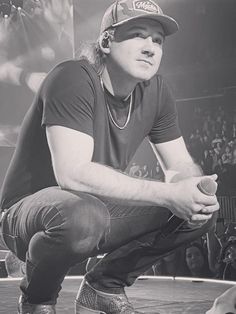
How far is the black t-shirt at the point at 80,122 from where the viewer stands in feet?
4.99

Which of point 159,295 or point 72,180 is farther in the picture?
point 159,295

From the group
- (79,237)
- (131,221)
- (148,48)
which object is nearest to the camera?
(79,237)

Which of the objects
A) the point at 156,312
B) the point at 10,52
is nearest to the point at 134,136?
the point at 156,312

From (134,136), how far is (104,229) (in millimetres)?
371

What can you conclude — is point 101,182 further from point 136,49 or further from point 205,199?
point 136,49

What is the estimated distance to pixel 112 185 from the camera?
147cm

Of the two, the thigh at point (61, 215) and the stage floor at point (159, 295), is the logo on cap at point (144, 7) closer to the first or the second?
the thigh at point (61, 215)

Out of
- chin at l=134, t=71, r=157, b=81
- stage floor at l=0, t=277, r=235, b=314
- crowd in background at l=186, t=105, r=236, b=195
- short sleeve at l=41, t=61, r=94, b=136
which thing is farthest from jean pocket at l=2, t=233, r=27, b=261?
crowd in background at l=186, t=105, r=236, b=195

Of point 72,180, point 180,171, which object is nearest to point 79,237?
point 72,180

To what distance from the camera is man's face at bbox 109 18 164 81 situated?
1715 mm

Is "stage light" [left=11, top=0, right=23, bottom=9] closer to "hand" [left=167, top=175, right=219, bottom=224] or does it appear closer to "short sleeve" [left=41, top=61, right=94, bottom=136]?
"short sleeve" [left=41, top=61, right=94, bottom=136]

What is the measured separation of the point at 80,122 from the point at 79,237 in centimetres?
29

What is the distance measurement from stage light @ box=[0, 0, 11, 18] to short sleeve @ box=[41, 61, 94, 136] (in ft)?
2.96

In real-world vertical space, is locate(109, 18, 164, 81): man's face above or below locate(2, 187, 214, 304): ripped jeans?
above
